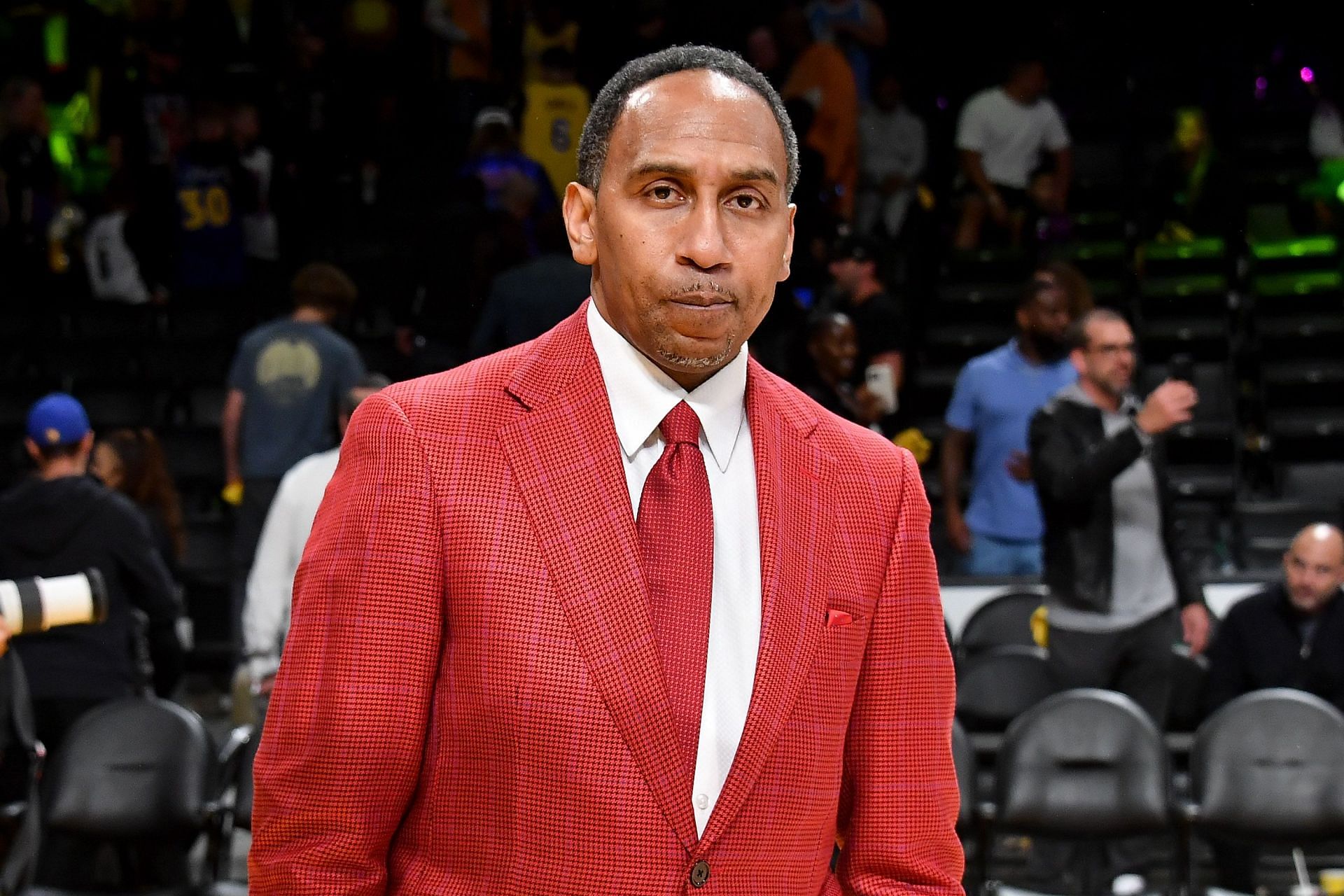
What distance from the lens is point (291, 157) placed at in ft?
35.8

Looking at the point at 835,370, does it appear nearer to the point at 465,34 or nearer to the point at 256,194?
the point at 256,194

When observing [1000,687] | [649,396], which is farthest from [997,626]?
[649,396]

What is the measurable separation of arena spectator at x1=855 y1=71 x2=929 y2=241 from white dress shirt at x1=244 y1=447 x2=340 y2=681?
6081mm

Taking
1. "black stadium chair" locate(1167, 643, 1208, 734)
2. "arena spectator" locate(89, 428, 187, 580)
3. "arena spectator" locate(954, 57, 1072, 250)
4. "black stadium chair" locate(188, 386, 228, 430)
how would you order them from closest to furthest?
"black stadium chair" locate(1167, 643, 1208, 734)
"arena spectator" locate(89, 428, 187, 580)
"black stadium chair" locate(188, 386, 228, 430)
"arena spectator" locate(954, 57, 1072, 250)

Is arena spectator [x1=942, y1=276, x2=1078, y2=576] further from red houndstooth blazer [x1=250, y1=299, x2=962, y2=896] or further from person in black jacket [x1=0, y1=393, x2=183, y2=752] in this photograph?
red houndstooth blazer [x1=250, y1=299, x2=962, y2=896]

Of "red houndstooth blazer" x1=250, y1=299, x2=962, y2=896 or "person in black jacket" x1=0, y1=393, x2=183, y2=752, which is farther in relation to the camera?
"person in black jacket" x1=0, y1=393, x2=183, y2=752

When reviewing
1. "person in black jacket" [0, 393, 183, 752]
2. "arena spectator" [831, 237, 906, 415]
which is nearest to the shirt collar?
"person in black jacket" [0, 393, 183, 752]

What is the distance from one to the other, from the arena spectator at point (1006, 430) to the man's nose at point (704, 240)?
4921mm

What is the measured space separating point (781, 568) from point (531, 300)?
5.61 m

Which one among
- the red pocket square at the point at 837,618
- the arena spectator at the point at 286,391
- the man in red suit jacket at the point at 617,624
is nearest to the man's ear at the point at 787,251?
the man in red suit jacket at the point at 617,624

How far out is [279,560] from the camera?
517 cm

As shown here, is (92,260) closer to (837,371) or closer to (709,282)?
(837,371)

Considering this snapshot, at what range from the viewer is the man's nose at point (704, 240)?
153 cm

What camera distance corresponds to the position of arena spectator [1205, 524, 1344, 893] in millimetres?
5523
